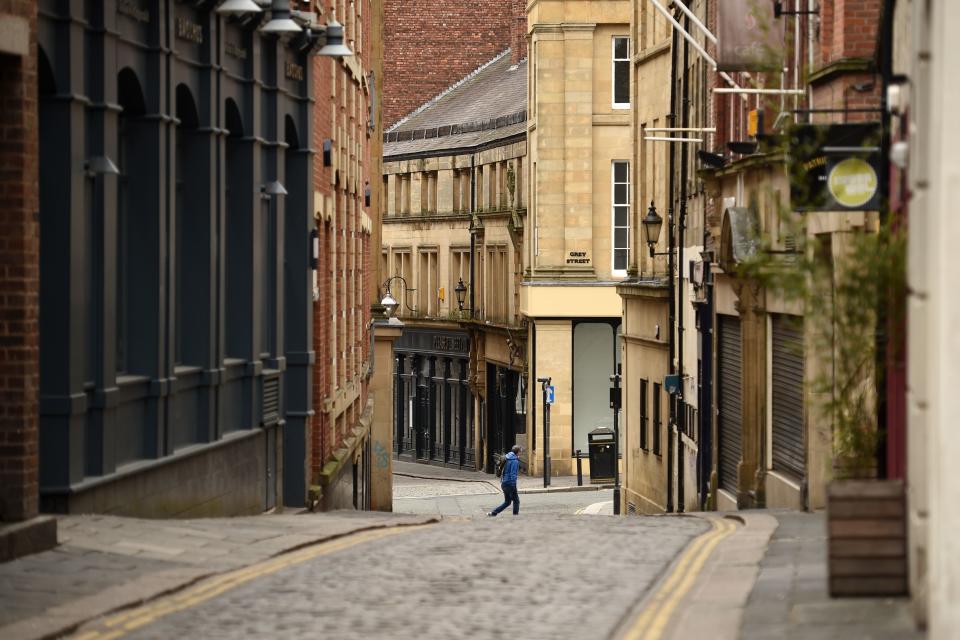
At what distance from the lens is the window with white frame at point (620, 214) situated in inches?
2218

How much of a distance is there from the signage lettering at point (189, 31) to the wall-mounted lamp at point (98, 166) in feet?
10.2

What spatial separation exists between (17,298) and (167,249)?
3.87m

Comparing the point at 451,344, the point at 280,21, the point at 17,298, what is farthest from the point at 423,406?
the point at 17,298

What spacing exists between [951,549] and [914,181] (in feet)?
8.77

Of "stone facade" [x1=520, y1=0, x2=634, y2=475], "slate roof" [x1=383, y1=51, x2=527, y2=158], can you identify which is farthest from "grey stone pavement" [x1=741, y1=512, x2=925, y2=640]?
"slate roof" [x1=383, y1=51, x2=527, y2=158]

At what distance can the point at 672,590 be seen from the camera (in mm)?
13883

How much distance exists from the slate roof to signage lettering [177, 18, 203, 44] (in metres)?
41.9

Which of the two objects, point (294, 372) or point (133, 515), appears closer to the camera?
point (133, 515)

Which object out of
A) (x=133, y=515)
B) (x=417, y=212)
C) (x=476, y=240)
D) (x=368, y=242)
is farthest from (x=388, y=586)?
(x=417, y=212)

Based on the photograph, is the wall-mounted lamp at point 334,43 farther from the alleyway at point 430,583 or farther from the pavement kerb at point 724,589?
the pavement kerb at point 724,589

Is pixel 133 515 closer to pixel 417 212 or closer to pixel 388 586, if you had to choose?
pixel 388 586

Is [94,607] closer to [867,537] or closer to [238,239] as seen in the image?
[867,537]

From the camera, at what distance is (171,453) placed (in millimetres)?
18938

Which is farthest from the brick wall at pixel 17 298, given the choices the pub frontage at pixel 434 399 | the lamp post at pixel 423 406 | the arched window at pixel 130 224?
the lamp post at pixel 423 406
